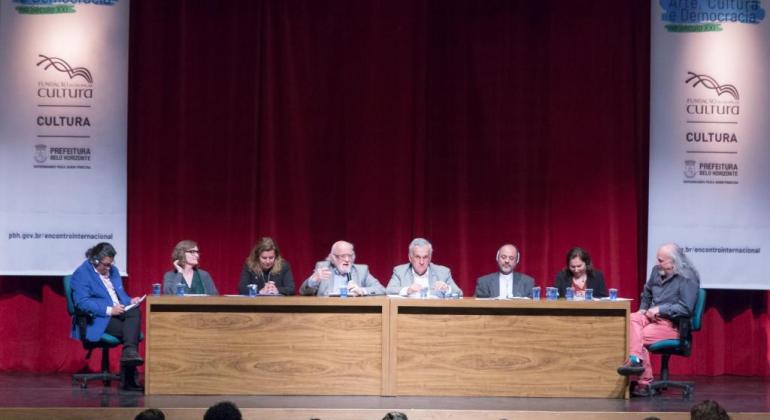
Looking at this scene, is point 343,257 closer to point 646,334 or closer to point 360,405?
point 360,405

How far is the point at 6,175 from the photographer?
28.0 feet

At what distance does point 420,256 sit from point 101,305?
6.54 ft

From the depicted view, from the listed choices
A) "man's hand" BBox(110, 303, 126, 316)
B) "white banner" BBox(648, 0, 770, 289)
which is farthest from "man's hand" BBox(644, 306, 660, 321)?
"man's hand" BBox(110, 303, 126, 316)

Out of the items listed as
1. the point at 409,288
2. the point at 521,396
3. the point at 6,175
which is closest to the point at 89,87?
the point at 6,175

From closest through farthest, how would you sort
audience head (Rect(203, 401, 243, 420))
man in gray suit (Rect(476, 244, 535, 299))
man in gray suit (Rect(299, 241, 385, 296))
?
1. audience head (Rect(203, 401, 243, 420))
2. man in gray suit (Rect(299, 241, 385, 296))
3. man in gray suit (Rect(476, 244, 535, 299))

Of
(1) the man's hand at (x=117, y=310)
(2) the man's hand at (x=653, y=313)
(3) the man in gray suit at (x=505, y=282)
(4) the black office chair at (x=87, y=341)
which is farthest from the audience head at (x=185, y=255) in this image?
(2) the man's hand at (x=653, y=313)

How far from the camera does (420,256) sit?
25.2ft

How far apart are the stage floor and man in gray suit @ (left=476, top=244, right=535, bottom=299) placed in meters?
0.92

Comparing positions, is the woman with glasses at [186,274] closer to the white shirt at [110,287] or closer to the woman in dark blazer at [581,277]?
the white shirt at [110,287]

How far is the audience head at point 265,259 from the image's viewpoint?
7.81 m

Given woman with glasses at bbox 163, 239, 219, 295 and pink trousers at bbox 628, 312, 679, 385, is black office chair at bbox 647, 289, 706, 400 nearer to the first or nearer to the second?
pink trousers at bbox 628, 312, 679, 385

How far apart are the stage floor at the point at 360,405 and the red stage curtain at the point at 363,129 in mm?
1637

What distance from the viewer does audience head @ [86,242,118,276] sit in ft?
25.0

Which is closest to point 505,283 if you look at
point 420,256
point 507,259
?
point 507,259
